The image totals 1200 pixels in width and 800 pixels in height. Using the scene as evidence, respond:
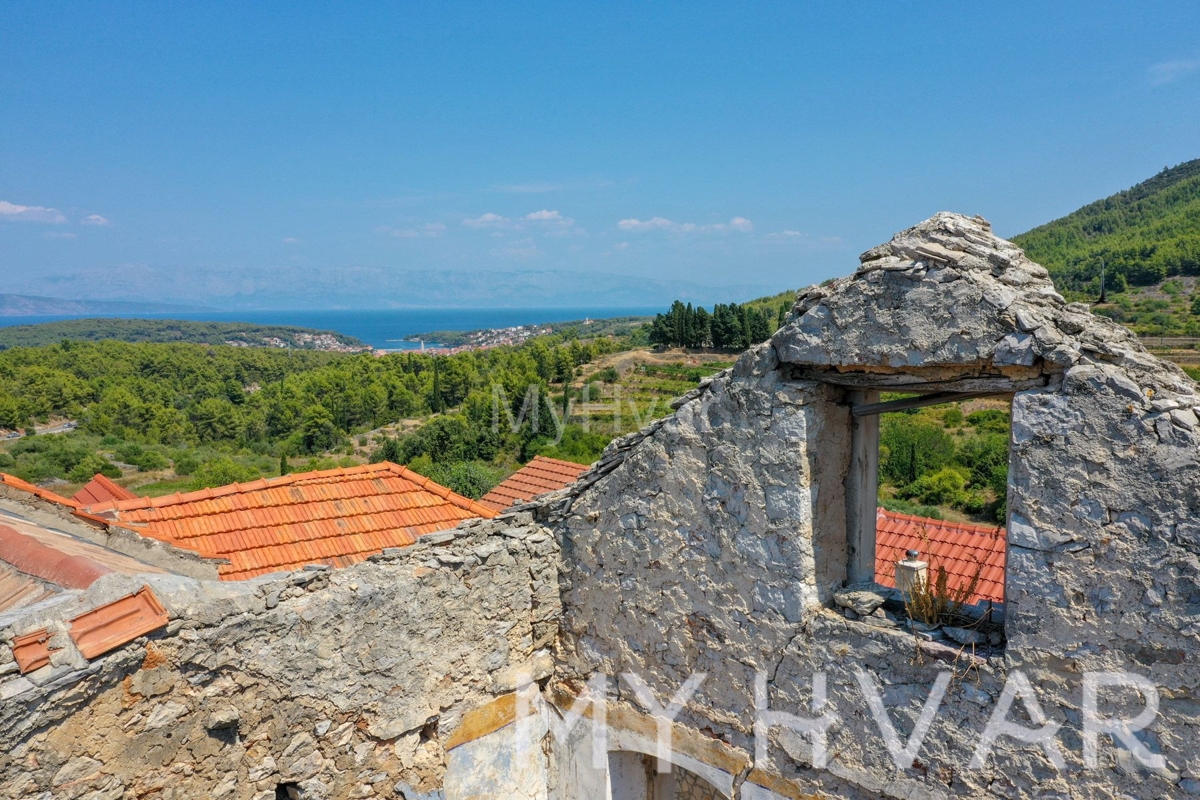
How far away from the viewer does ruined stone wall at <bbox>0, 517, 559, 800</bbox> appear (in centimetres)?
365

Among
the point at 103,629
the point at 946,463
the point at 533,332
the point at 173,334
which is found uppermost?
the point at 103,629

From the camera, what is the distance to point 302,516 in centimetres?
725

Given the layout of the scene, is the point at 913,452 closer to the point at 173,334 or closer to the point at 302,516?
the point at 302,516

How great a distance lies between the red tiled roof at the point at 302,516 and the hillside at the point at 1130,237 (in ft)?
101

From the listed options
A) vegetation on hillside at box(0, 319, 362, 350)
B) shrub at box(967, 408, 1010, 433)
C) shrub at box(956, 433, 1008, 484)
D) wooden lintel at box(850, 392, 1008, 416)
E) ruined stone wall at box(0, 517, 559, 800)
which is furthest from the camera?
vegetation on hillside at box(0, 319, 362, 350)

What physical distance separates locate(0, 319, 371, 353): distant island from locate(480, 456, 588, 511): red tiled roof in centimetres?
8687

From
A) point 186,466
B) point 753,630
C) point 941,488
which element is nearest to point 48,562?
point 753,630

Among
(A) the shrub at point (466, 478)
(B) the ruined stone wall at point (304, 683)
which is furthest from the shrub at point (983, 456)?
(B) the ruined stone wall at point (304, 683)

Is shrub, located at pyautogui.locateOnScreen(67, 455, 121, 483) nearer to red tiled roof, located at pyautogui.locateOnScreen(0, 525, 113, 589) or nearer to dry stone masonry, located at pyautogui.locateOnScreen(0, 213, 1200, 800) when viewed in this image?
red tiled roof, located at pyautogui.locateOnScreen(0, 525, 113, 589)

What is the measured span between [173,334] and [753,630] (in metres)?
118

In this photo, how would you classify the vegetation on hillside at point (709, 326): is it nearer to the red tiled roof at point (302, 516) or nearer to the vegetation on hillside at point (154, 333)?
the red tiled roof at point (302, 516)

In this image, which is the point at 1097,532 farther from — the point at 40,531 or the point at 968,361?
the point at 40,531

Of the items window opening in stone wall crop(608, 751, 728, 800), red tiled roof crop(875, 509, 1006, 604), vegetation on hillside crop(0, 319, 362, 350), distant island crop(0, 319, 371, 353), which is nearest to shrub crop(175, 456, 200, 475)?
red tiled roof crop(875, 509, 1006, 604)

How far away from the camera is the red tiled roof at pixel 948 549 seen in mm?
8699
